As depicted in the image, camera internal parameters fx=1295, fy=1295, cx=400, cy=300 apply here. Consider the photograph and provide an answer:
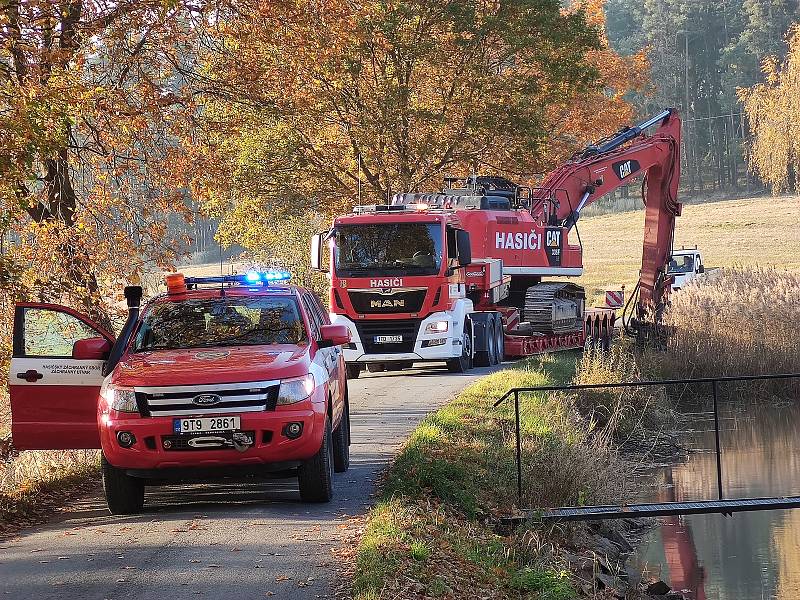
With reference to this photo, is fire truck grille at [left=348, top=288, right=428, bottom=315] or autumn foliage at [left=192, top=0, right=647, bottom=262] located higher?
autumn foliage at [left=192, top=0, right=647, bottom=262]

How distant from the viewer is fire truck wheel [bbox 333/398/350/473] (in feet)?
44.1

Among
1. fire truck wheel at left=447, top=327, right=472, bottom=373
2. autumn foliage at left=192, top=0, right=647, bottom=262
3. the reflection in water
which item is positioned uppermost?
autumn foliage at left=192, top=0, right=647, bottom=262

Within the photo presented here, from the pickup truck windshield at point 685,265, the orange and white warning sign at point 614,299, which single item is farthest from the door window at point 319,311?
the pickup truck windshield at point 685,265

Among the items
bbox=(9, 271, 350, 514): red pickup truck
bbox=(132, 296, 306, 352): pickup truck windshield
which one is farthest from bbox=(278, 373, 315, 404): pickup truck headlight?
bbox=(132, 296, 306, 352): pickup truck windshield

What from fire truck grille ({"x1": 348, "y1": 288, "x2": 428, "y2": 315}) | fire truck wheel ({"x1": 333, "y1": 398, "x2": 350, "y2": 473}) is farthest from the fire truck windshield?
fire truck wheel ({"x1": 333, "y1": 398, "x2": 350, "y2": 473})

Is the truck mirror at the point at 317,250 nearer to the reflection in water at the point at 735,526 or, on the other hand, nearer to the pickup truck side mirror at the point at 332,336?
the reflection in water at the point at 735,526

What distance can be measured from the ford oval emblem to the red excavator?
14.0 m

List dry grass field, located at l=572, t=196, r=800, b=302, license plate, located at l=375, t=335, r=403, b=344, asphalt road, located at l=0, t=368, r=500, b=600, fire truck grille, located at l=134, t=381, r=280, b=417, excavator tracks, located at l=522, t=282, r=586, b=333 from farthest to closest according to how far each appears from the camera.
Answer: dry grass field, located at l=572, t=196, r=800, b=302
excavator tracks, located at l=522, t=282, r=586, b=333
license plate, located at l=375, t=335, r=403, b=344
fire truck grille, located at l=134, t=381, r=280, b=417
asphalt road, located at l=0, t=368, r=500, b=600

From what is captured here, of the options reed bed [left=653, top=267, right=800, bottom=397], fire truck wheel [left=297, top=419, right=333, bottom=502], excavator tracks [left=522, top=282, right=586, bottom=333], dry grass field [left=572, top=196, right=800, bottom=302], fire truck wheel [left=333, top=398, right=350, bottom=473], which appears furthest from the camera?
dry grass field [left=572, top=196, right=800, bottom=302]

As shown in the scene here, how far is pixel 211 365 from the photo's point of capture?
11.2m

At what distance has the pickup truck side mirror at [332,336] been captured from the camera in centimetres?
1242

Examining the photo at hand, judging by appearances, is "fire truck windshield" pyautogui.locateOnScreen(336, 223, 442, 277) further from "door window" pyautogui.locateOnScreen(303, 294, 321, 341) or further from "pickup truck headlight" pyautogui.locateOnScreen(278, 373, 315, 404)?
"pickup truck headlight" pyautogui.locateOnScreen(278, 373, 315, 404)

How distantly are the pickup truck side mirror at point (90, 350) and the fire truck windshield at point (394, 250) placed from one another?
12.7 m

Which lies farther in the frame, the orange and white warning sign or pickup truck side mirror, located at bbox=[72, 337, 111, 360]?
the orange and white warning sign
